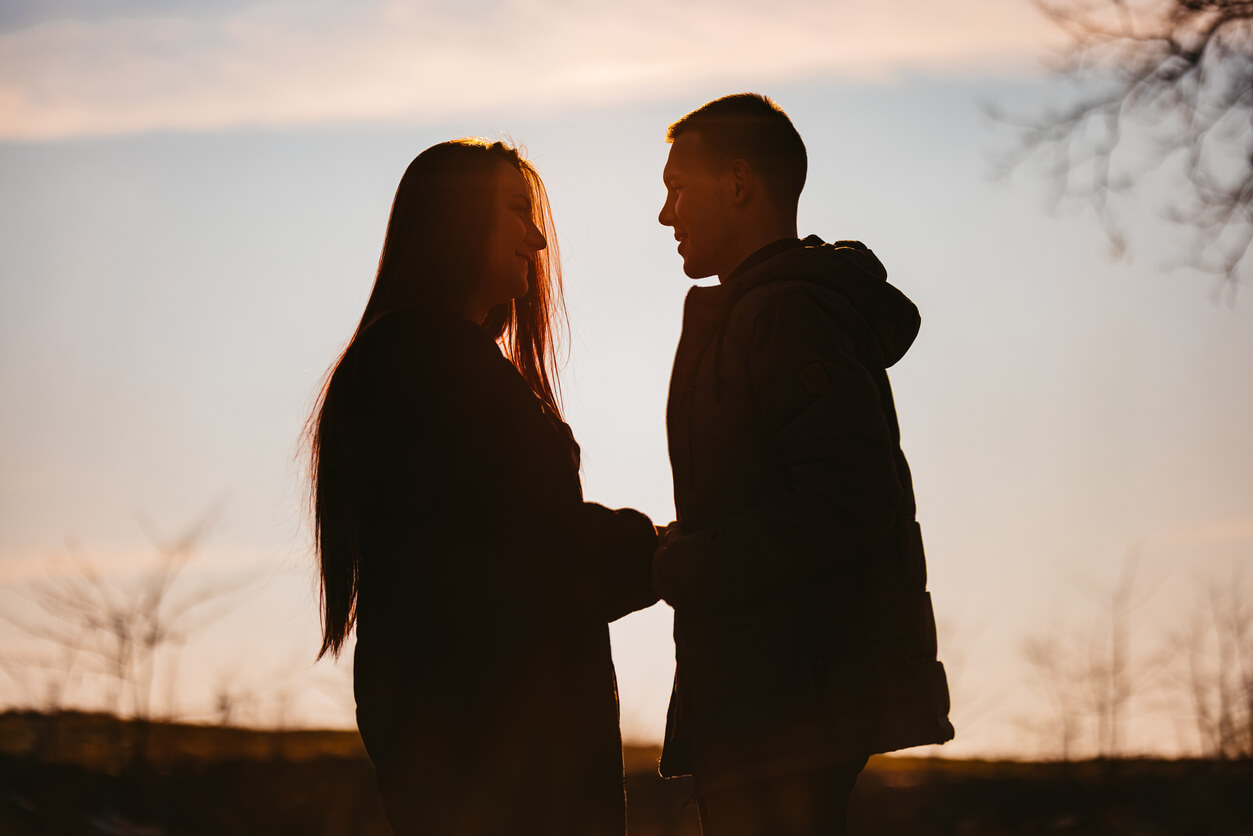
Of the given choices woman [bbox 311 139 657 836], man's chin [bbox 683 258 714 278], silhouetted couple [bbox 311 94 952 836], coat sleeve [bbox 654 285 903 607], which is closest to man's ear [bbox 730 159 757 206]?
silhouetted couple [bbox 311 94 952 836]

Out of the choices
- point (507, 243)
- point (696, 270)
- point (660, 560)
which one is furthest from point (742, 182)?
point (660, 560)

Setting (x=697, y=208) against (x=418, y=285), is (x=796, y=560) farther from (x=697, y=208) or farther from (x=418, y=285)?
(x=418, y=285)

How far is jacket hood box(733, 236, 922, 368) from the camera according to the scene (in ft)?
→ 9.67

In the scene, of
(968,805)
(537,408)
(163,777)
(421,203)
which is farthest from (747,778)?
(163,777)

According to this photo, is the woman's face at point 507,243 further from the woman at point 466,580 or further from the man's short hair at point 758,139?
the man's short hair at point 758,139

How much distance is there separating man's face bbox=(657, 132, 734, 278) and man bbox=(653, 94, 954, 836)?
0.24 meters

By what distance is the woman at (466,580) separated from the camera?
3258 millimetres

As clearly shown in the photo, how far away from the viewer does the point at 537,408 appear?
3594 millimetres

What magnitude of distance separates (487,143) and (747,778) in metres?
2.24

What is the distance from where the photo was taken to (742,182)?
3.21 metres

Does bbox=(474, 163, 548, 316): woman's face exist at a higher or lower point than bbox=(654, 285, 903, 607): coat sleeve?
higher

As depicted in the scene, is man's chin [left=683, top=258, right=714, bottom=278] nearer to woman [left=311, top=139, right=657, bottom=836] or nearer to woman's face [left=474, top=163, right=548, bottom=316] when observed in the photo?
woman [left=311, top=139, right=657, bottom=836]

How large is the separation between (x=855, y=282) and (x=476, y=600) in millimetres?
1286

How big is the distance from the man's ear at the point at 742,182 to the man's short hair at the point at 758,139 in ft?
0.05
